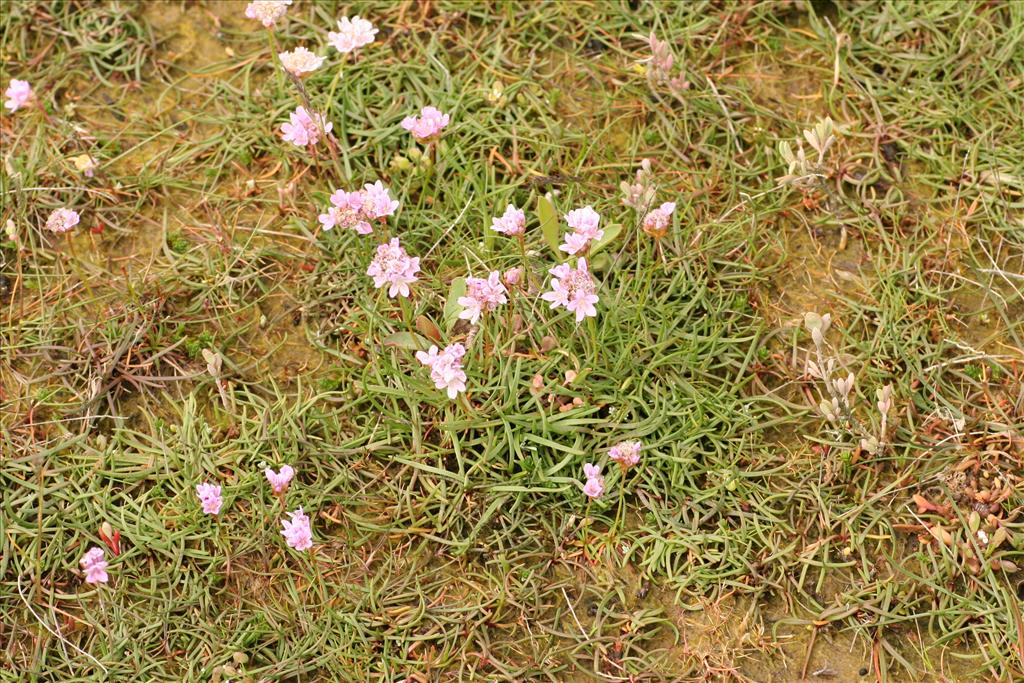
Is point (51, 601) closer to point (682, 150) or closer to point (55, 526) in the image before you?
point (55, 526)

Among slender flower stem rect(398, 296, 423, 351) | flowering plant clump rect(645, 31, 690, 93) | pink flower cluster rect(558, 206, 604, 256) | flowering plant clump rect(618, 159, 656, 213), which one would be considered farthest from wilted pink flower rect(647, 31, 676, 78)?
slender flower stem rect(398, 296, 423, 351)

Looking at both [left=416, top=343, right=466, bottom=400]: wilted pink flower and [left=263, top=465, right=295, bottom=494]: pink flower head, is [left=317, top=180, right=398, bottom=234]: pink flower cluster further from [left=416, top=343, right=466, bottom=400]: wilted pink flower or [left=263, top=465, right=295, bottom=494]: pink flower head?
[left=263, top=465, right=295, bottom=494]: pink flower head

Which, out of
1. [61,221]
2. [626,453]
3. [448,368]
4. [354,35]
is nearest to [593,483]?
[626,453]

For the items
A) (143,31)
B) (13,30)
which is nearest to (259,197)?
(143,31)

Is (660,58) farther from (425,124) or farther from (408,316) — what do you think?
(408,316)

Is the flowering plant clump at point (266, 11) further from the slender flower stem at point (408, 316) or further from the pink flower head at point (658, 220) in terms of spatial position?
the pink flower head at point (658, 220)

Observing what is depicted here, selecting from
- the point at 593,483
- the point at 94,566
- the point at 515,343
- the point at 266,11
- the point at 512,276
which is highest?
the point at 266,11
